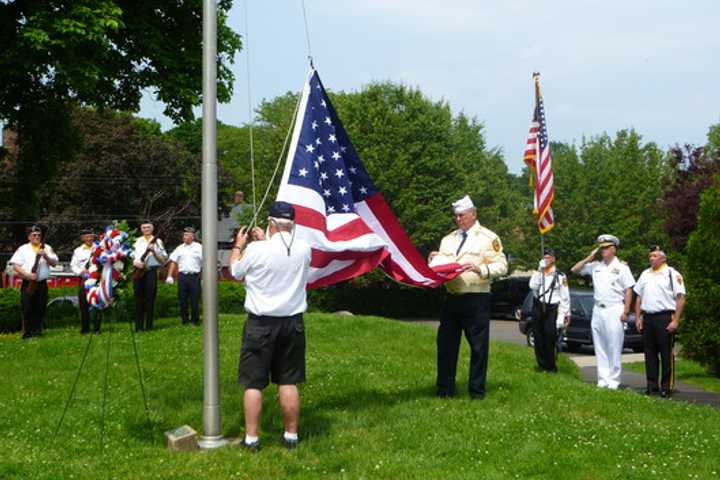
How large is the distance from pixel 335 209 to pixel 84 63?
1215cm

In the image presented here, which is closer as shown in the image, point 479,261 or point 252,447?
point 252,447

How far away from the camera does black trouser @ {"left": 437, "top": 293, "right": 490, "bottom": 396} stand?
910 centimetres

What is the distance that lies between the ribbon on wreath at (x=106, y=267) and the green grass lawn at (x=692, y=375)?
10768 mm

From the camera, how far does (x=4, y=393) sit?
10.0 metres

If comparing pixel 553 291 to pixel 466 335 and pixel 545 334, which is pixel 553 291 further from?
pixel 466 335

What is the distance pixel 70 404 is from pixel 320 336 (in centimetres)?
660

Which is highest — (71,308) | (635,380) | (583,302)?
(71,308)

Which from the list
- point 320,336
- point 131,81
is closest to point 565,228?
point 131,81

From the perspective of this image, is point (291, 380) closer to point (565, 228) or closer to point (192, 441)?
point (192, 441)

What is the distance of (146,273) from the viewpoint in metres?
16.3

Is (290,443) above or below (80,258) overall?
below

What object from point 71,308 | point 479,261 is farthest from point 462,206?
A: point 71,308

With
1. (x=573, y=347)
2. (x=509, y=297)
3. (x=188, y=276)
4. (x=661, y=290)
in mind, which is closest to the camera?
(x=661, y=290)

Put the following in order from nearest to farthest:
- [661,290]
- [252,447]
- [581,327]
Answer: [252,447] → [661,290] → [581,327]
